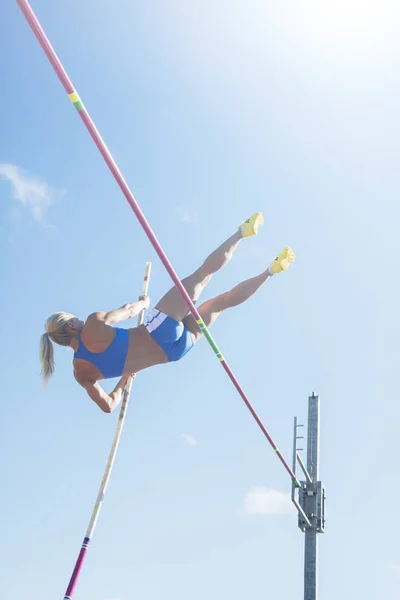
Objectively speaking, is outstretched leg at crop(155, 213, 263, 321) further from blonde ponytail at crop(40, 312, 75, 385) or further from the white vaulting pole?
the white vaulting pole

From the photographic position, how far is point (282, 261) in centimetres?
617

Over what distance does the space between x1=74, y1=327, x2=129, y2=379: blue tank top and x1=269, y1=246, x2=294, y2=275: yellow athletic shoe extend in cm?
156

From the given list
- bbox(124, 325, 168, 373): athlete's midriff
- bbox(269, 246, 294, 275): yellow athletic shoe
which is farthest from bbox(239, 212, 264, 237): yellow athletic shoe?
bbox(124, 325, 168, 373): athlete's midriff

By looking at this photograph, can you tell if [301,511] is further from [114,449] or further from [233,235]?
[233,235]

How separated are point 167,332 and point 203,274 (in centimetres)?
65

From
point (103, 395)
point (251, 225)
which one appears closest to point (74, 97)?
point (251, 225)

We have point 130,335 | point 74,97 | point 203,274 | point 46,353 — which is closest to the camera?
point 74,97

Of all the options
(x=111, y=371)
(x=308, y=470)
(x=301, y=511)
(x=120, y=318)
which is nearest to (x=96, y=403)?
(x=111, y=371)

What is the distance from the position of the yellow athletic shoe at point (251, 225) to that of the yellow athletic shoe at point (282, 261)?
1.22 feet

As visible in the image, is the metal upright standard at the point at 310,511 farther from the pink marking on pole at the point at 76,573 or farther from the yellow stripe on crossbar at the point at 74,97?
the yellow stripe on crossbar at the point at 74,97

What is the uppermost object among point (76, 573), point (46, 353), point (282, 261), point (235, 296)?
point (282, 261)

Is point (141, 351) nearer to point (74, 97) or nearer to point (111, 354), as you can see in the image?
point (111, 354)

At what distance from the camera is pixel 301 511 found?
394 inches

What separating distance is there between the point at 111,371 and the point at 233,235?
1711 mm
